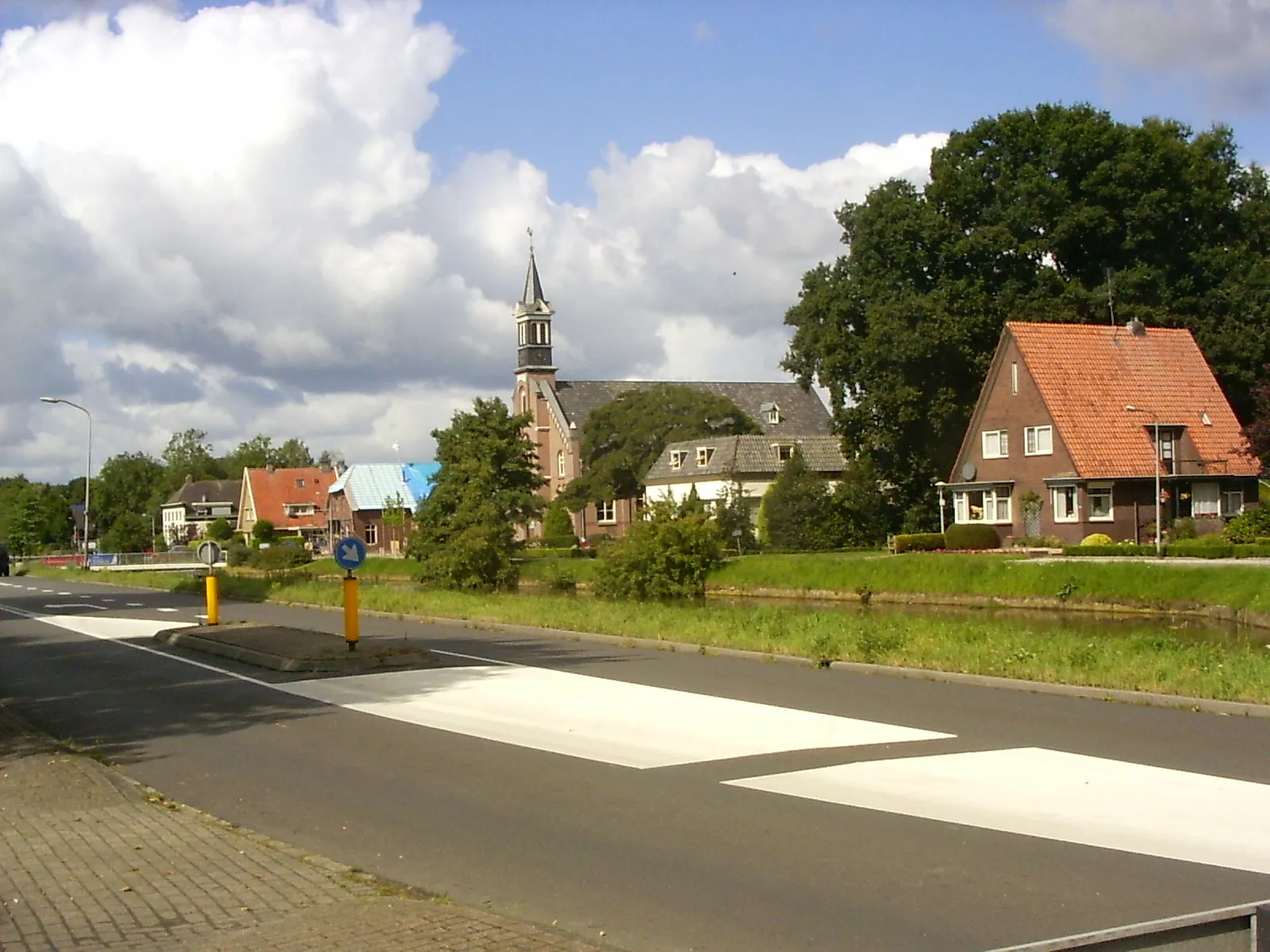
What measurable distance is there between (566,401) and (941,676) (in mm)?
87969

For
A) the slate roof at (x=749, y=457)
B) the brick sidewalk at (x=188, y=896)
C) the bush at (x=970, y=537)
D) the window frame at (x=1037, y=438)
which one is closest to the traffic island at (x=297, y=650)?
the brick sidewalk at (x=188, y=896)

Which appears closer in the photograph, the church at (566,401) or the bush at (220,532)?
the church at (566,401)

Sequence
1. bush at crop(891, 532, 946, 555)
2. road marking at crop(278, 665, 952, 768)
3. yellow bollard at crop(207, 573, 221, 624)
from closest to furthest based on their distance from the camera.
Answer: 1. road marking at crop(278, 665, 952, 768)
2. yellow bollard at crop(207, 573, 221, 624)
3. bush at crop(891, 532, 946, 555)

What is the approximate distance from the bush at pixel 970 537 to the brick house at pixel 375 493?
185ft

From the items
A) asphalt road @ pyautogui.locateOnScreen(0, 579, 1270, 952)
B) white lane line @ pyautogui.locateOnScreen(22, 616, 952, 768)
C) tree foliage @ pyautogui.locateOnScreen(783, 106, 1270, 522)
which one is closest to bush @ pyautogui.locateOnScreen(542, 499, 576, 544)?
tree foliage @ pyautogui.locateOnScreen(783, 106, 1270, 522)

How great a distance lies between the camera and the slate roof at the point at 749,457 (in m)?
79.9

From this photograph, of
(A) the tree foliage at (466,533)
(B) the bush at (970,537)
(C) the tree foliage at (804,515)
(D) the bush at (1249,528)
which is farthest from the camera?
(C) the tree foliage at (804,515)

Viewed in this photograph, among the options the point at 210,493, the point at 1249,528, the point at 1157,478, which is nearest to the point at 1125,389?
the point at 1157,478

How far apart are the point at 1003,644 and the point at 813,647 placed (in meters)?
2.47

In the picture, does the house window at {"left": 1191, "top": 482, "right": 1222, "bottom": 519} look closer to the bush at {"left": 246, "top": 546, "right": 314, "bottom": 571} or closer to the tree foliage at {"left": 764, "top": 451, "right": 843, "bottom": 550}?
the tree foliage at {"left": 764, "top": 451, "right": 843, "bottom": 550}

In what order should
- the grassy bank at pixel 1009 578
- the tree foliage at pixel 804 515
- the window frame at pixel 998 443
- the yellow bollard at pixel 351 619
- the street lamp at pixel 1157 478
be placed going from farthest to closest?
the tree foliage at pixel 804 515 < the window frame at pixel 998 443 < the street lamp at pixel 1157 478 < the grassy bank at pixel 1009 578 < the yellow bollard at pixel 351 619

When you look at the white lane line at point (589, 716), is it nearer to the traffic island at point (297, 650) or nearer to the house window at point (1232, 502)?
the traffic island at point (297, 650)

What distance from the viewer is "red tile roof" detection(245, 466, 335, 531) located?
130250 millimetres

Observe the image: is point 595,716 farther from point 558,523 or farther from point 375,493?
point 375,493
